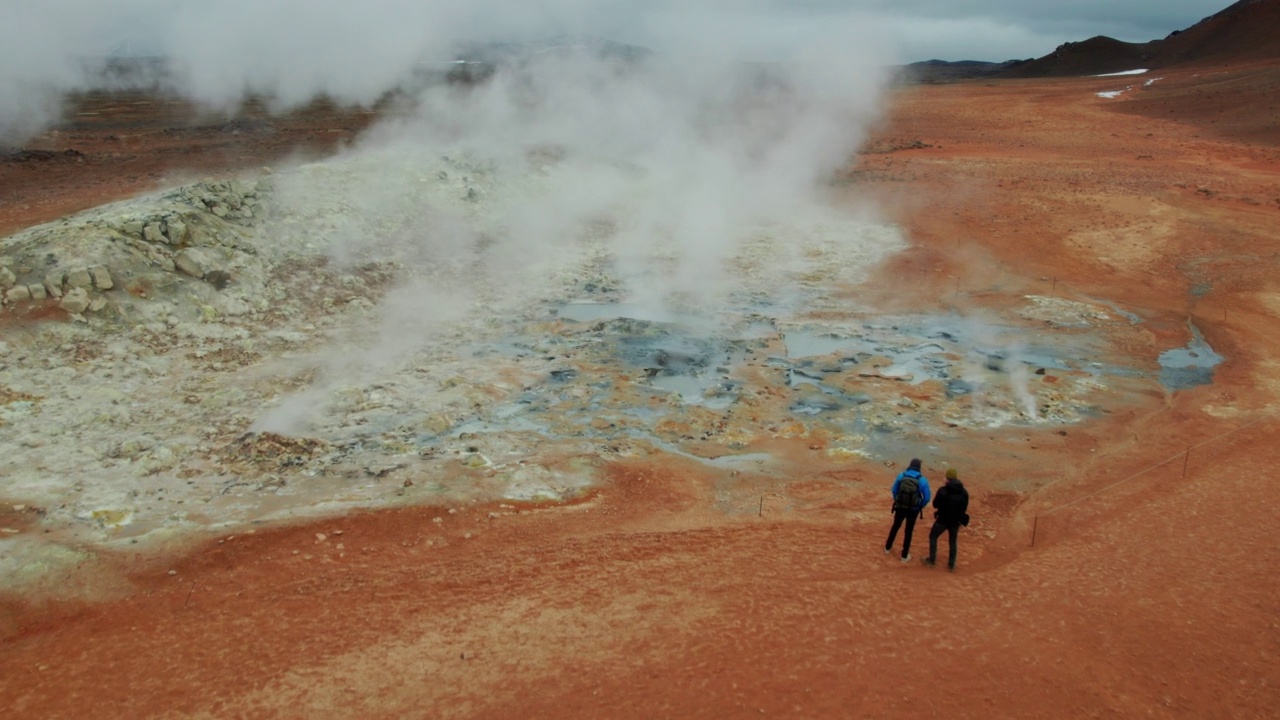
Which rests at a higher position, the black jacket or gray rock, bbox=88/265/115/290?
gray rock, bbox=88/265/115/290

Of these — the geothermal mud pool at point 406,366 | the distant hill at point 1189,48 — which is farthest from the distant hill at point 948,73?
the geothermal mud pool at point 406,366

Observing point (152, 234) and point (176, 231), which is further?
point (176, 231)

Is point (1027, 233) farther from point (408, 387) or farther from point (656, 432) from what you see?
point (408, 387)

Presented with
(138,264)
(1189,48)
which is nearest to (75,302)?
A: (138,264)

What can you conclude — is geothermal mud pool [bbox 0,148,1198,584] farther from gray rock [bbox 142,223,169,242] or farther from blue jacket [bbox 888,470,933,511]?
blue jacket [bbox 888,470,933,511]

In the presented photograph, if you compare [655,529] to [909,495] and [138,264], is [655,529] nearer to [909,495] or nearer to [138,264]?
[909,495]

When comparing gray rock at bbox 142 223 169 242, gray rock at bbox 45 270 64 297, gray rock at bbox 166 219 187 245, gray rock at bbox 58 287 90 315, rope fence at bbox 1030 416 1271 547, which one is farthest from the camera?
gray rock at bbox 166 219 187 245

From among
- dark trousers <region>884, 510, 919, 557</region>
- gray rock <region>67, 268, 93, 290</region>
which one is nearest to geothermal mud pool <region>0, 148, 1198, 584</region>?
gray rock <region>67, 268, 93, 290</region>
